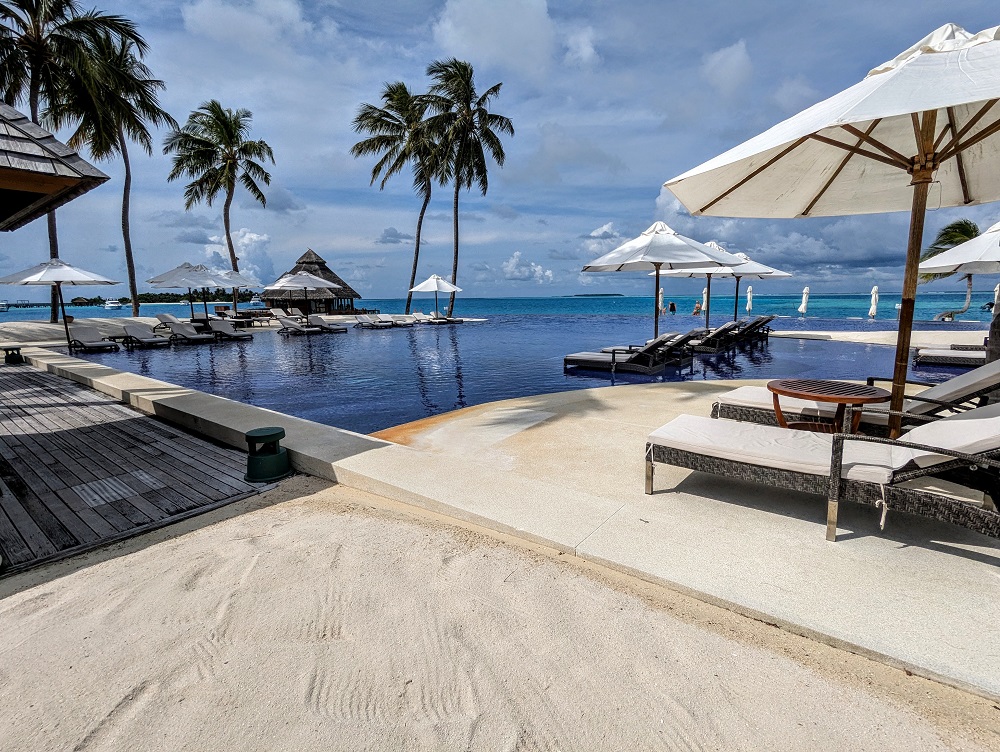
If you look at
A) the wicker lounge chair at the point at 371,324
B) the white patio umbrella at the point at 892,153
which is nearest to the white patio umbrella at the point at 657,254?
the white patio umbrella at the point at 892,153

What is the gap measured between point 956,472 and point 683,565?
64.7 inches

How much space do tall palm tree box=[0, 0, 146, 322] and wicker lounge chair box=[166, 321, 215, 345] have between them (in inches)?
311

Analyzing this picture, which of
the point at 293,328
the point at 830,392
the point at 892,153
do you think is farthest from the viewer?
the point at 293,328

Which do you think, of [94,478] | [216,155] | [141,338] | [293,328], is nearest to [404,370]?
[94,478]

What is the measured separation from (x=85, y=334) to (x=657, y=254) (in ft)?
53.8

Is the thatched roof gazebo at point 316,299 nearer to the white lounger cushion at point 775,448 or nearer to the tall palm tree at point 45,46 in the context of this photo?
the tall palm tree at point 45,46

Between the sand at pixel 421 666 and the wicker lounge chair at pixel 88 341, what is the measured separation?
50.8 ft

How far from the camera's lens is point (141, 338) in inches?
639

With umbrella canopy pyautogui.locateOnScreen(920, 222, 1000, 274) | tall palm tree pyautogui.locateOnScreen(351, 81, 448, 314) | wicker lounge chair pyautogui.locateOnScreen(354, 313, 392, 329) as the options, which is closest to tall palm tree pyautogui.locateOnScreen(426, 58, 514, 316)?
tall palm tree pyautogui.locateOnScreen(351, 81, 448, 314)

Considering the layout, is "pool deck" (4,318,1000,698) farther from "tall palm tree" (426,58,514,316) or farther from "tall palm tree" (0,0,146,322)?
"tall palm tree" (426,58,514,316)

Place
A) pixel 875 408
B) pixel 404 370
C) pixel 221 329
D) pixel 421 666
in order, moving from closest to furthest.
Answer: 1. pixel 421 666
2. pixel 875 408
3. pixel 404 370
4. pixel 221 329

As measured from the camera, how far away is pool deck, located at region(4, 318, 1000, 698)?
6.61 feet

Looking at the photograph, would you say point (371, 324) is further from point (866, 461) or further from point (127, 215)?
point (866, 461)

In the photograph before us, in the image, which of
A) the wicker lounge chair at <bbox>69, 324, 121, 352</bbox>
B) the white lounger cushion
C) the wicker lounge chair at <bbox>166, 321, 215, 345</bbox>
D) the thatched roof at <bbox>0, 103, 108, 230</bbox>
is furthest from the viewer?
the wicker lounge chair at <bbox>166, 321, 215, 345</bbox>
